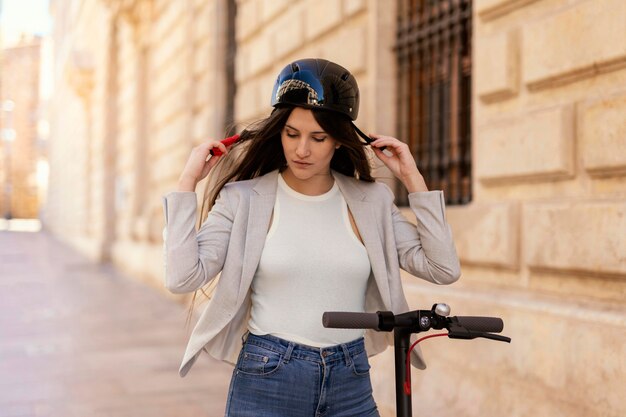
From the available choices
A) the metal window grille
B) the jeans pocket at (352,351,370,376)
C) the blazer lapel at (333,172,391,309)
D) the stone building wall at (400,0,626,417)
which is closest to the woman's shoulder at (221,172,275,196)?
the blazer lapel at (333,172,391,309)

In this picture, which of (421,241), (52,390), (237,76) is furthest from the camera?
(237,76)

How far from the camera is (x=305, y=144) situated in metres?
2.10

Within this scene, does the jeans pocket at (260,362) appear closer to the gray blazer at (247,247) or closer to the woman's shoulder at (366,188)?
the gray blazer at (247,247)

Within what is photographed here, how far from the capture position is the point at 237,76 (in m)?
8.59

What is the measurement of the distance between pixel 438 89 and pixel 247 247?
344cm

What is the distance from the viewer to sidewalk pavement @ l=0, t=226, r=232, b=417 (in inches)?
203

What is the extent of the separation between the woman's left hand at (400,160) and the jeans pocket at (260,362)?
63cm

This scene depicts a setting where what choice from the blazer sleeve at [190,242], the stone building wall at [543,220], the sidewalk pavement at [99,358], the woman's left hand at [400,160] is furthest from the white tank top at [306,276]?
the sidewalk pavement at [99,358]

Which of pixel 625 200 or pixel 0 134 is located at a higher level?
pixel 0 134

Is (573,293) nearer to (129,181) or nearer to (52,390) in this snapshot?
(52,390)

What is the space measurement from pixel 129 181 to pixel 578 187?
12.9 metres

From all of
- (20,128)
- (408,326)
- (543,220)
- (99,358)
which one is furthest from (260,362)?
(20,128)

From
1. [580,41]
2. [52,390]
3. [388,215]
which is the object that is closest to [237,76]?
[52,390]

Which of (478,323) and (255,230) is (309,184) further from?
(478,323)
